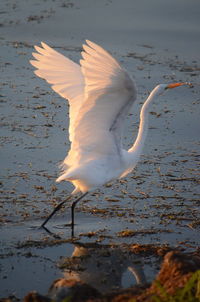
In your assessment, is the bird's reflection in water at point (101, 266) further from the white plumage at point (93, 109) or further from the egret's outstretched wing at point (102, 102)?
the egret's outstretched wing at point (102, 102)

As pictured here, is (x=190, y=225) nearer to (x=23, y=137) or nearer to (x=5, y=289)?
(x=5, y=289)

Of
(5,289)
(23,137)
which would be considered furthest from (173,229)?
(23,137)

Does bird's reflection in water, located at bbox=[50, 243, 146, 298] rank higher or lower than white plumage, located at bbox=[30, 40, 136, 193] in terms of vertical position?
lower

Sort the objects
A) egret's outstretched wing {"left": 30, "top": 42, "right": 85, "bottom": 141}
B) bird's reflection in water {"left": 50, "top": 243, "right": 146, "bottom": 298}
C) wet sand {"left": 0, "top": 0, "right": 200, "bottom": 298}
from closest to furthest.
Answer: bird's reflection in water {"left": 50, "top": 243, "right": 146, "bottom": 298}
wet sand {"left": 0, "top": 0, "right": 200, "bottom": 298}
egret's outstretched wing {"left": 30, "top": 42, "right": 85, "bottom": 141}

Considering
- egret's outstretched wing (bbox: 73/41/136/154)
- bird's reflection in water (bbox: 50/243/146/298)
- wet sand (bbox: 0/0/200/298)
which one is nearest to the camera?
bird's reflection in water (bbox: 50/243/146/298)

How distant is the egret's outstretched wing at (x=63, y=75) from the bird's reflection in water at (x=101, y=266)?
156cm

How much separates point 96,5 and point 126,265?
10856 millimetres

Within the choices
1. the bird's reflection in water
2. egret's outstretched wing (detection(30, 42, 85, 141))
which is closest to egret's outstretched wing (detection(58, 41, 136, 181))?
egret's outstretched wing (detection(30, 42, 85, 141))

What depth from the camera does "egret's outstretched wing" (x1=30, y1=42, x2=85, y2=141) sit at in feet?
22.9

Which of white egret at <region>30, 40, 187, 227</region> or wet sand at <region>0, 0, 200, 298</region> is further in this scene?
wet sand at <region>0, 0, 200, 298</region>

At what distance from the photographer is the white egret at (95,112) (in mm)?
5980

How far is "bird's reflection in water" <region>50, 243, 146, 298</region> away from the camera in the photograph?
539cm

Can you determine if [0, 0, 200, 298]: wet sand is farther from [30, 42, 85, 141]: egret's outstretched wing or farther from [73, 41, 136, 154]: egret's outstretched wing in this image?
[30, 42, 85, 141]: egret's outstretched wing

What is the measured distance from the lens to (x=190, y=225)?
6574 mm
